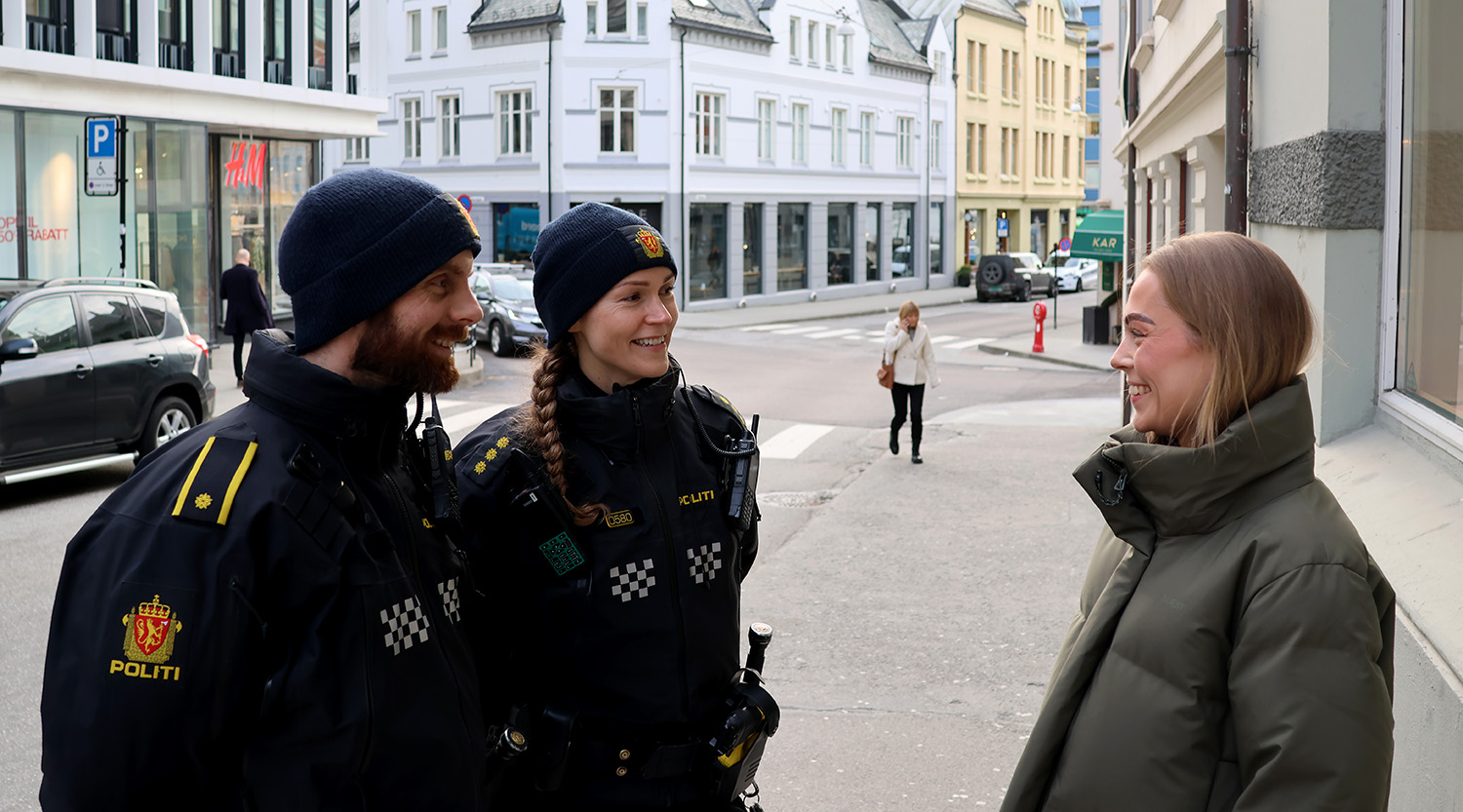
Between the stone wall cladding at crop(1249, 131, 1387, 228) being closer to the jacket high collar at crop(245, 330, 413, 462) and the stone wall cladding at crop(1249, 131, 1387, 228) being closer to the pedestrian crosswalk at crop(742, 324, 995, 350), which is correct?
the jacket high collar at crop(245, 330, 413, 462)

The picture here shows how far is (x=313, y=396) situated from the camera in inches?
82.4

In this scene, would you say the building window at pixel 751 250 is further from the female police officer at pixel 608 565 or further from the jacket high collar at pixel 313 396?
the jacket high collar at pixel 313 396

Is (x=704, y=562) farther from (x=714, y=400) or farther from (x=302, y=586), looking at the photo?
(x=302, y=586)

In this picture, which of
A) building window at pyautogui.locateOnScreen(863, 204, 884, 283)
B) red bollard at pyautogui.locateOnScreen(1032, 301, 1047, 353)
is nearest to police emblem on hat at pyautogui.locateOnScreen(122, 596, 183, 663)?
red bollard at pyautogui.locateOnScreen(1032, 301, 1047, 353)

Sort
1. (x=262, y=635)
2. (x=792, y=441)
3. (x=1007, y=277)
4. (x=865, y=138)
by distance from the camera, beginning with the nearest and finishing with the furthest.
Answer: (x=262, y=635)
(x=792, y=441)
(x=1007, y=277)
(x=865, y=138)

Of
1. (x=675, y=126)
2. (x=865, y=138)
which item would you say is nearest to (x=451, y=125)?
(x=675, y=126)

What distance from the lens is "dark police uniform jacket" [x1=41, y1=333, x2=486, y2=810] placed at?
6.05 ft

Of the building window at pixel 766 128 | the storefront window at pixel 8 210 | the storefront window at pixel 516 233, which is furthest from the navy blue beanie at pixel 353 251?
the building window at pixel 766 128

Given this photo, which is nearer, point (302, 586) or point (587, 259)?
point (302, 586)

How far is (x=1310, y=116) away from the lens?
4.98m

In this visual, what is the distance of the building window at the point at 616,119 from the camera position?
39094 millimetres

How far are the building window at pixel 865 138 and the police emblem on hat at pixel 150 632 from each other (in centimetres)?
4733

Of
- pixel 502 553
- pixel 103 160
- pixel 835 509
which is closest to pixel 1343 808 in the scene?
pixel 502 553

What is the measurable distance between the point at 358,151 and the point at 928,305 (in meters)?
20.6
